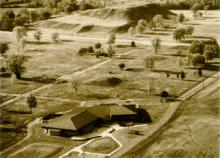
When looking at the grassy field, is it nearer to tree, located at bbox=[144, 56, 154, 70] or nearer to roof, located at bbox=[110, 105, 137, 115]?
roof, located at bbox=[110, 105, 137, 115]

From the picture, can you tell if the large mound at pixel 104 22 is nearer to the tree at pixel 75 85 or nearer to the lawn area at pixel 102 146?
the tree at pixel 75 85

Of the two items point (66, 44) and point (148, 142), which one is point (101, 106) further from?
point (66, 44)

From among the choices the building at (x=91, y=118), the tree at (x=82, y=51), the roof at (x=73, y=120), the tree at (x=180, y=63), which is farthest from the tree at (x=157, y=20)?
the roof at (x=73, y=120)

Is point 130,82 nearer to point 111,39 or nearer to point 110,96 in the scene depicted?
point 110,96

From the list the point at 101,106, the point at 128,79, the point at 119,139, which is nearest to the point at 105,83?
the point at 128,79

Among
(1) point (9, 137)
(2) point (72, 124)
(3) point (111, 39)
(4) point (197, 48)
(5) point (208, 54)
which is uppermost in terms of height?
(3) point (111, 39)

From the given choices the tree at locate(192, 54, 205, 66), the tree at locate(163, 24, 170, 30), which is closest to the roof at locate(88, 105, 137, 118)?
the tree at locate(192, 54, 205, 66)

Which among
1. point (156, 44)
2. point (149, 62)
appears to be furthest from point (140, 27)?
point (149, 62)

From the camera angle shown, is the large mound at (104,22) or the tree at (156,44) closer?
the tree at (156,44)
